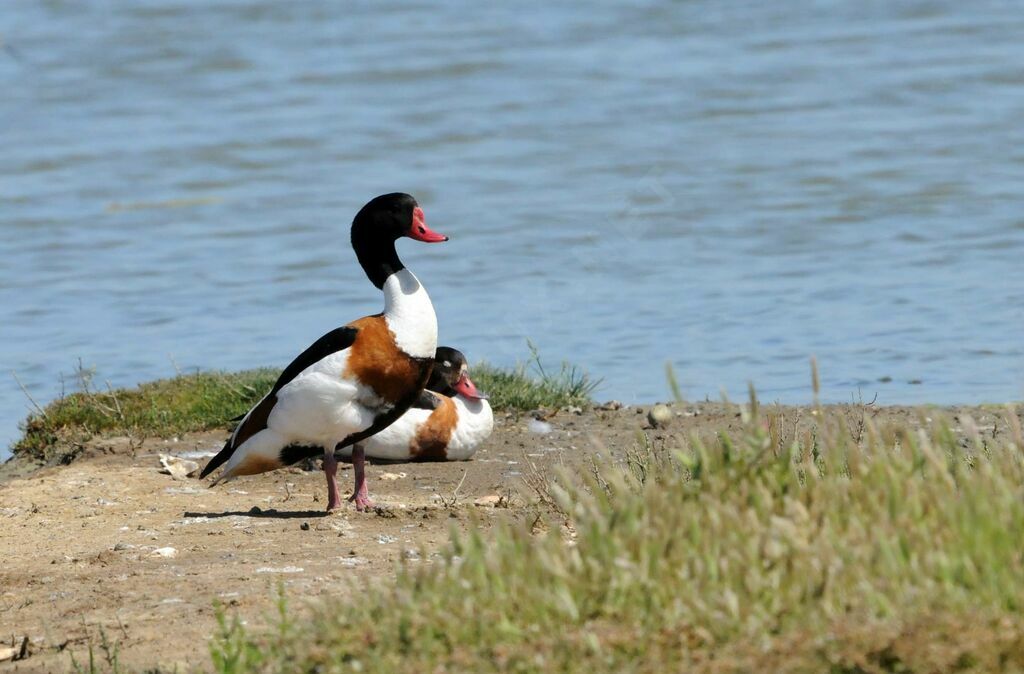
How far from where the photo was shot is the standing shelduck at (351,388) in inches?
304

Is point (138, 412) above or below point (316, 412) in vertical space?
below

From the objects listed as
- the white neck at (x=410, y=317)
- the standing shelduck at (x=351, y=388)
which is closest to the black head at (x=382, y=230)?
the standing shelduck at (x=351, y=388)

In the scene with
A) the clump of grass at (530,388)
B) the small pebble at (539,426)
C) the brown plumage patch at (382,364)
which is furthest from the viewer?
the clump of grass at (530,388)

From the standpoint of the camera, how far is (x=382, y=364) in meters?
7.72

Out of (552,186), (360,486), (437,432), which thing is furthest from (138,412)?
(552,186)

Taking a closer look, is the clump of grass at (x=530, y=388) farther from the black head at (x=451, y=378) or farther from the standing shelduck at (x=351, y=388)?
the standing shelduck at (x=351, y=388)

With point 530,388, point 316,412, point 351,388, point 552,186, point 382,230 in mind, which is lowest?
point 552,186

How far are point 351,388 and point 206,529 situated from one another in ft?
2.84

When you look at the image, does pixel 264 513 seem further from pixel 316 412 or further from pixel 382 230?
pixel 382 230

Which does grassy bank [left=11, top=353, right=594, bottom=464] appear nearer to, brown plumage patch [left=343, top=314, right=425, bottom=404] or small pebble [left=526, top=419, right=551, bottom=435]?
small pebble [left=526, top=419, right=551, bottom=435]

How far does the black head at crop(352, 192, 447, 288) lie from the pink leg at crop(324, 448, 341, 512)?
32.7 inches

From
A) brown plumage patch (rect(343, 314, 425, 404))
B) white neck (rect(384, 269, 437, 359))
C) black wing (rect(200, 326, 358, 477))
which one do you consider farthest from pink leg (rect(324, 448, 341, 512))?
white neck (rect(384, 269, 437, 359))

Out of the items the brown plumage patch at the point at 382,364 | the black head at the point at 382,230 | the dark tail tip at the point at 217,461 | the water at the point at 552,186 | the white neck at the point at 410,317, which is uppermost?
the black head at the point at 382,230

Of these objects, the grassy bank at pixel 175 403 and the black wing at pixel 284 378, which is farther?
the grassy bank at pixel 175 403
